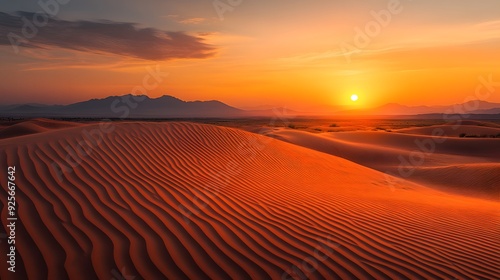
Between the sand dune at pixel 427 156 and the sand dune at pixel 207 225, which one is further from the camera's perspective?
the sand dune at pixel 427 156

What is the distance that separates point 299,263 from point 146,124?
7562mm

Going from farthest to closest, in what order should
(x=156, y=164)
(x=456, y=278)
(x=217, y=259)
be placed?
1. (x=156, y=164)
2. (x=456, y=278)
3. (x=217, y=259)

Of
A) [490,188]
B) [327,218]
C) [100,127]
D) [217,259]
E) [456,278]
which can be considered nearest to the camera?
[217,259]

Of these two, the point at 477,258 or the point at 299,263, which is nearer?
the point at 299,263

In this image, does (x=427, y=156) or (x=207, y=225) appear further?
(x=427, y=156)

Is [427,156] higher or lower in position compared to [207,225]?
higher

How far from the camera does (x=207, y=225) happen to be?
3.99 metres

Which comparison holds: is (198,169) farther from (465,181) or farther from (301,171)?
(465,181)

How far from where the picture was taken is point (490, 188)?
38.4 feet

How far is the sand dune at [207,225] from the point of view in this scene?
3.13 meters

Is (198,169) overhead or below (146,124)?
below

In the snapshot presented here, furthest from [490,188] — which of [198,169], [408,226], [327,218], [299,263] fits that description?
[299,263]

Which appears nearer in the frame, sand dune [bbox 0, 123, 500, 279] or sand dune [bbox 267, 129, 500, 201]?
sand dune [bbox 0, 123, 500, 279]

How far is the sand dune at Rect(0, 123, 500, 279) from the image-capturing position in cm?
313
